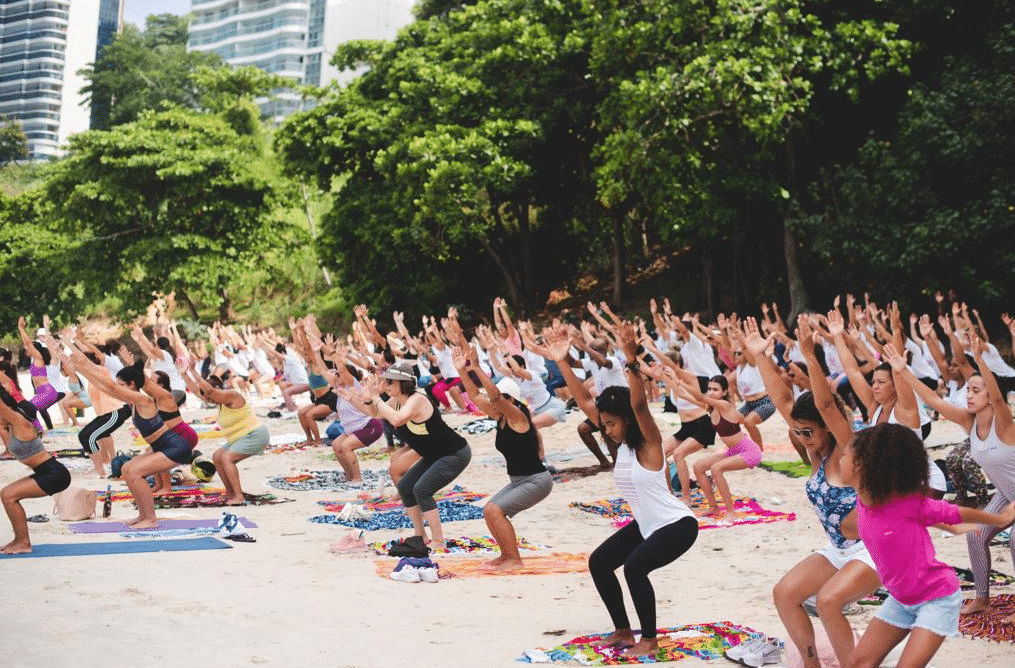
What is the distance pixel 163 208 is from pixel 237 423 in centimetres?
2824

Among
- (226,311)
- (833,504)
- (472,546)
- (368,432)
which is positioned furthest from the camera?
(226,311)

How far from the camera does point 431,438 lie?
9.12 m

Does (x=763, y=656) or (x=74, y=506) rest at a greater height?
(x=763, y=656)

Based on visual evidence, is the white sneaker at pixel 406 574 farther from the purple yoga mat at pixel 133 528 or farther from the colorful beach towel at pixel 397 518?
the purple yoga mat at pixel 133 528

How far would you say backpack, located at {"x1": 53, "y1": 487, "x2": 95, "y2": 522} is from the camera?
10.6 meters

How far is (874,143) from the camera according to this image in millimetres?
24391

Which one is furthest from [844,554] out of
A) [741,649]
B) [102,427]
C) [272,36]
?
[272,36]

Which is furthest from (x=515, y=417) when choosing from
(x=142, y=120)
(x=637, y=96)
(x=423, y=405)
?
(x=142, y=120)

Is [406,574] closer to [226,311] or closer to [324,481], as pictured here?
[324,481]

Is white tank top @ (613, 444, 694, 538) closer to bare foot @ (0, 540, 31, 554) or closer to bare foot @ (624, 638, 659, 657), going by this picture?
bare foot @ (624, 638, 659, 657)

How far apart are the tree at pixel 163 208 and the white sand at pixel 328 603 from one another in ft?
91.5

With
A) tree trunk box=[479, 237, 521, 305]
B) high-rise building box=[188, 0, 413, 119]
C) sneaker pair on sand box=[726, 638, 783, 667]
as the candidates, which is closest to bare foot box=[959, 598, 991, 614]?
sneaker pair on sand box=[726, 638, 783, 667]

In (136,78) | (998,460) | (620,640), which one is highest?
(136,78)

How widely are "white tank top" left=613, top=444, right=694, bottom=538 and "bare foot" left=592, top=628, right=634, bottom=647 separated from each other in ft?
1.87
